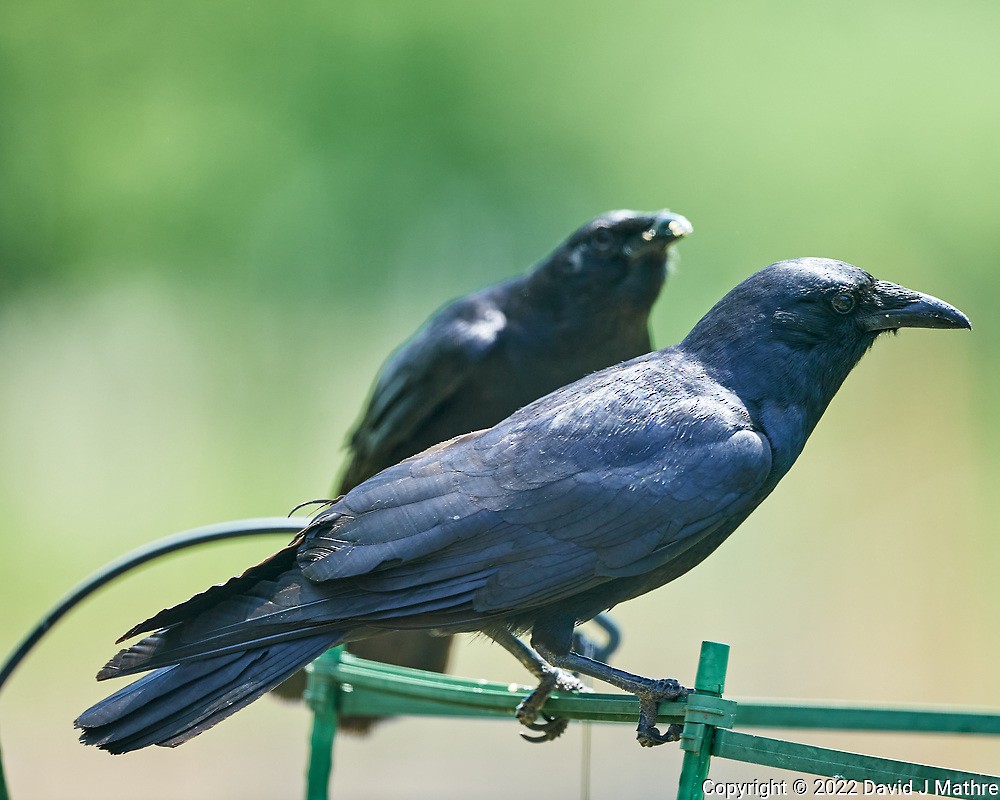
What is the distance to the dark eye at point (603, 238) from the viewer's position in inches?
174

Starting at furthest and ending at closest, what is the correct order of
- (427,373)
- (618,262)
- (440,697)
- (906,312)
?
(427,373) → (618,262) → (906,312) → (440,697)

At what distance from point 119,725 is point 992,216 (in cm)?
676

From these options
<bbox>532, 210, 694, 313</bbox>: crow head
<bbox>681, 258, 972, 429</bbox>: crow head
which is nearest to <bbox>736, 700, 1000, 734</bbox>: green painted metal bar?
<bbox>681, 258, 972, 429</bbox>: crow head

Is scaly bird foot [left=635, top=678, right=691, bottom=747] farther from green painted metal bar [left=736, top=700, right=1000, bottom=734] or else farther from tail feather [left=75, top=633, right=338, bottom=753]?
tail feather [left=75, top=633, right=338, bottom=753]

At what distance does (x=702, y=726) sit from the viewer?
2.14 metres

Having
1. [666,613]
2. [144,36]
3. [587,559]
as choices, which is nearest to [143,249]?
[144,36]

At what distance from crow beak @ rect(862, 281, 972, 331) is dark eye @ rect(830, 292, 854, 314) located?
0.15ft

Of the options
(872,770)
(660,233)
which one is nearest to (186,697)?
(872,770)

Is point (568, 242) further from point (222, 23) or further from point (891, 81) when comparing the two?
point (222, 23)

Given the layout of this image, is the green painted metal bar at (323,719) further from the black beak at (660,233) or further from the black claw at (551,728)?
the black beak at (660,233)

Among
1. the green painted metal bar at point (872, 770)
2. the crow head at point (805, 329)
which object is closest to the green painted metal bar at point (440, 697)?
the green painted metal bar at point (872, 770)

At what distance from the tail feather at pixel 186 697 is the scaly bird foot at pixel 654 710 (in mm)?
637

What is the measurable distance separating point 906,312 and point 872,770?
3.60ft

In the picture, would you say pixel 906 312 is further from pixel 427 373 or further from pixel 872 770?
pixel 427 373
